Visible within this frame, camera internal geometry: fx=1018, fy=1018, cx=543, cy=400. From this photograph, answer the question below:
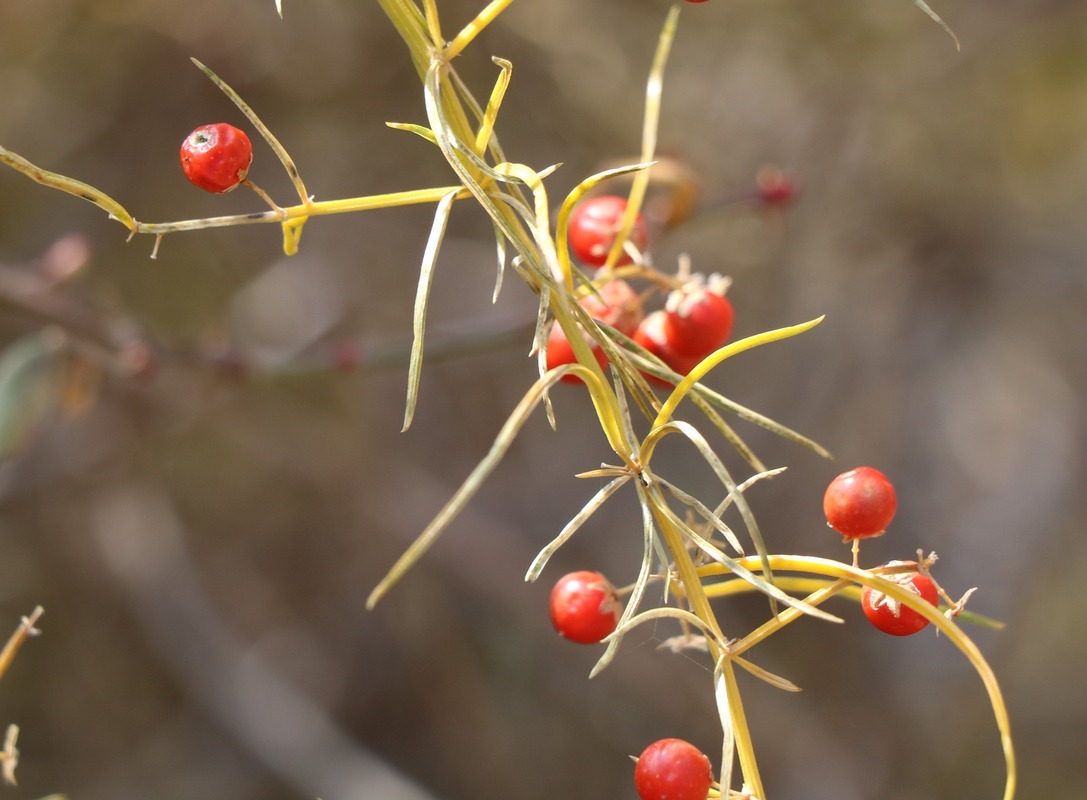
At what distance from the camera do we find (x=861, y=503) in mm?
631

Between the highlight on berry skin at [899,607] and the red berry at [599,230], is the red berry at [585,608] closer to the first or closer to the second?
the highlight on berry skin at [899,607]

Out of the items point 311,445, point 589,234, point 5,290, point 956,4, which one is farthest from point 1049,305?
point 5,290

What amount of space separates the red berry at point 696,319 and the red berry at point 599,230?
0.11 meters

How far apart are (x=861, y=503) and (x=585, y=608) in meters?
0.20

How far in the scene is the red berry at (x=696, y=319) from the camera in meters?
Result: 0.86

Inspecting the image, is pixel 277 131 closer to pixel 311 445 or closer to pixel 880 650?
pixel 311 445

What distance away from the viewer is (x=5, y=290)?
140cm

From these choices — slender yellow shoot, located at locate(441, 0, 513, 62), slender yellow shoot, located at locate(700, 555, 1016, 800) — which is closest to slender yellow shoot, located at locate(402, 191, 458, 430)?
slender yellow shoot, located at locate(441, 0, 513, 62)

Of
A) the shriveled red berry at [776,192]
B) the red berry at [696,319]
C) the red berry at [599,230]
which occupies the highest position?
the red berry at [599,230]

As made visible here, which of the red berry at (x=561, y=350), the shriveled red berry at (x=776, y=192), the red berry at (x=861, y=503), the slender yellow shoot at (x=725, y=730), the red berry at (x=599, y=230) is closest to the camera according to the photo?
the slender yellow shoot at (x=725, y=730)

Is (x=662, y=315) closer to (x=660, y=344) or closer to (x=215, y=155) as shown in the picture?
(x=660, y=344)

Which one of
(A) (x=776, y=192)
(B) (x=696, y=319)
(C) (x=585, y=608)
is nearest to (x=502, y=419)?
(A) (x=776, y=192)

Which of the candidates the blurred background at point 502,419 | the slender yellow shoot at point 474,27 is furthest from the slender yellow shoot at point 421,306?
the blurred background at point 502,419

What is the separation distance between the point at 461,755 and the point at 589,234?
7.39 feet
